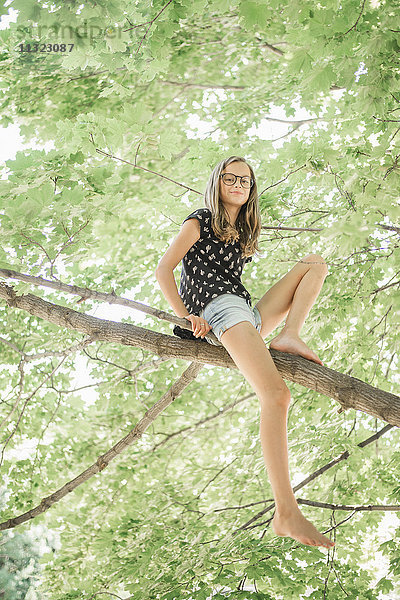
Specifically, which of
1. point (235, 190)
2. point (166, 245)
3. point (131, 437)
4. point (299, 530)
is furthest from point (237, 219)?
point (166, 245)

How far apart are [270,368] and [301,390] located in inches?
95.7

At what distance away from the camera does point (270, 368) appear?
6.98 ft

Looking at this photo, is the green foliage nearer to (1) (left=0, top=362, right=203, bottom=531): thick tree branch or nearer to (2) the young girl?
(2) the young girl

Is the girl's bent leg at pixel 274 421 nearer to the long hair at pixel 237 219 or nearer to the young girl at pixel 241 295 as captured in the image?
the young girl at pixel 241 295

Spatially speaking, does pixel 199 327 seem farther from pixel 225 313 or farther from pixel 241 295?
pixel 241 295

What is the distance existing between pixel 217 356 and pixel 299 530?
30.5 inches

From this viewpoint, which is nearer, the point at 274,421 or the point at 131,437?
the point at 274,421

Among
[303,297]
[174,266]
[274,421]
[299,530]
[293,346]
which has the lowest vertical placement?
[299,530]

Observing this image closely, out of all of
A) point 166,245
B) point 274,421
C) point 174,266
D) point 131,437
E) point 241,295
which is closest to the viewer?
point 274,421

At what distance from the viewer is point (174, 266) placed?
2.56 m

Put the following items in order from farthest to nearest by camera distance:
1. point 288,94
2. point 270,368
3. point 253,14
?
1. point 288,94
2. point 270,368
3. point 253,14

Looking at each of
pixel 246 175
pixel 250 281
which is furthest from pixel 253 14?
pixel 250 281

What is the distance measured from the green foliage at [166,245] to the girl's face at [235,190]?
25 cm

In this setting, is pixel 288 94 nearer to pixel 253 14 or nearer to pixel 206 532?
pixel 253 14
